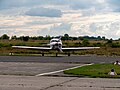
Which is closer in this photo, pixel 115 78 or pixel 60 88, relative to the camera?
pixel 60 88

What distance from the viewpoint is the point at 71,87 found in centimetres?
1345

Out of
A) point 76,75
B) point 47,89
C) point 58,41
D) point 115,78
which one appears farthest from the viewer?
point 58,41

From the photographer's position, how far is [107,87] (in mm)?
13477

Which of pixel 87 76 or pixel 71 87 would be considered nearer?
pixel 71 87

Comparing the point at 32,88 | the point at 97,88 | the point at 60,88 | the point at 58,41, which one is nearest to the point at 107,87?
the point at 97,88

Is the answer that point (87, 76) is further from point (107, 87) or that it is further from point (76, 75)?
point (107, 87)

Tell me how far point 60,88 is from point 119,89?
206 cm

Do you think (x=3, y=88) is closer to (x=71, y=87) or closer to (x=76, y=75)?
(x=71, y=87)

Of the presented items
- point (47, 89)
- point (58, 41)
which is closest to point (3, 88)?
point (47, 89)

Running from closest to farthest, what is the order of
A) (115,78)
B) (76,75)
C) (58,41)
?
(115,78)
(76,75)
(58,41)

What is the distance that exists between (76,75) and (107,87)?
217 inches

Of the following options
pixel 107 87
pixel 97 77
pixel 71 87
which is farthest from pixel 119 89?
Answer: pixel 97 77

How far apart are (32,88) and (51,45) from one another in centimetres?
4095

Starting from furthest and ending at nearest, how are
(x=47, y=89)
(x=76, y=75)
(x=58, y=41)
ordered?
(x=58, y=41) < (x=76, y=75) < (x=47, y=89)
